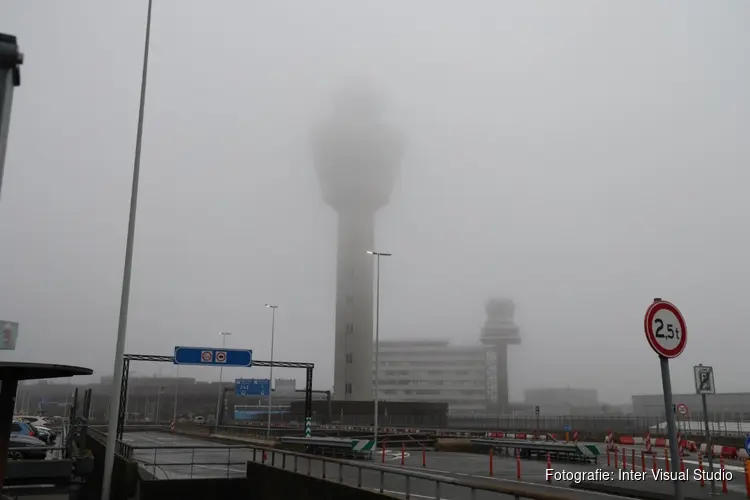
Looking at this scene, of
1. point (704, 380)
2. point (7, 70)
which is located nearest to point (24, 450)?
point (704, 380)

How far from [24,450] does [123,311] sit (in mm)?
13140

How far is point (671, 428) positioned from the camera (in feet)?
20.8

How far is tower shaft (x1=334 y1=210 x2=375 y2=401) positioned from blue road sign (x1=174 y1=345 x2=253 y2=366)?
75353 mm

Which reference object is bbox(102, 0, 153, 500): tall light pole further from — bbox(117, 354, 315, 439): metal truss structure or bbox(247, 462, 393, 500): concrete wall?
bbox(117, 354, 315, 439): metal truss structure

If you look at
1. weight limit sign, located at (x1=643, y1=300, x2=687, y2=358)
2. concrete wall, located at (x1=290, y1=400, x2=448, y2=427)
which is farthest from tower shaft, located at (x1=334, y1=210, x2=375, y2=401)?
weight limit sign, located at (x1=643, y1=300, x2=687, y2=358)

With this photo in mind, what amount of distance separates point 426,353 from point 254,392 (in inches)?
3686

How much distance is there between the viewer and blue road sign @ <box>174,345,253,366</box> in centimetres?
3898

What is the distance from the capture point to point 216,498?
21.2m

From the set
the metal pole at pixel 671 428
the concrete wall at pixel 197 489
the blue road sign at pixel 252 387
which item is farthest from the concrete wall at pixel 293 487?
the blue road sign at pixel 252 387

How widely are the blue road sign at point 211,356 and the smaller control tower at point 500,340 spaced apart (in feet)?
408

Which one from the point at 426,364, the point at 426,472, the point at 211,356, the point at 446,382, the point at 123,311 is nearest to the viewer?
the point at 123,311

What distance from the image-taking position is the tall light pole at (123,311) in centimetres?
1722

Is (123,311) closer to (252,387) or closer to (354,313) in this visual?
(252,387)

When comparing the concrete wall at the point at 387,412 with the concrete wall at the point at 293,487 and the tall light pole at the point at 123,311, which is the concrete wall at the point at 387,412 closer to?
the concrete wall at the point at 293,487
